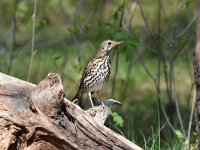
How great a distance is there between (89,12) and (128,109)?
5.40 m

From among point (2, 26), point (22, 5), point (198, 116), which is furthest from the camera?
point (2, 26)

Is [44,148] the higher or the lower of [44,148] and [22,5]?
the lower

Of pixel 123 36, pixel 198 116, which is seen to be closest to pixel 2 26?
pixel 123 36

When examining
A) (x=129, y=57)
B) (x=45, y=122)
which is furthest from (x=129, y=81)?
(x=45, y=122)

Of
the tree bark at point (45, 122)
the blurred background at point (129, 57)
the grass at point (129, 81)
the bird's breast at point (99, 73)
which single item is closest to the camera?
the tree bark at point (45, 122)

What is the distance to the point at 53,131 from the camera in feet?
17.4

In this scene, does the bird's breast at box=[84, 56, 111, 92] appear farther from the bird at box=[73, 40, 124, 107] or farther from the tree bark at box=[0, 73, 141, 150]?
the tree bark at box=[0, 73, 141, 150]

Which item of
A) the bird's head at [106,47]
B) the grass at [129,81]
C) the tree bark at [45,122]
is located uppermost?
the bird's head at [106,47]

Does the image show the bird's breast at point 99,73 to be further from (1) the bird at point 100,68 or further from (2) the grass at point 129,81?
(2) the grass at point 129,81

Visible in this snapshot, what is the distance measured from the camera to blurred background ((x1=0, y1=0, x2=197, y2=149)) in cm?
791

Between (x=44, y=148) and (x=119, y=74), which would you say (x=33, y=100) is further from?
(x=119, y=74)

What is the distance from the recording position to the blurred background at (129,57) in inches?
312

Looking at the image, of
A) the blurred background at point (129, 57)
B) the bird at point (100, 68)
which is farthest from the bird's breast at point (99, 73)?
the blurred background at point (129, 57)

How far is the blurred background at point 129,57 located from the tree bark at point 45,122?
1.02 metres
